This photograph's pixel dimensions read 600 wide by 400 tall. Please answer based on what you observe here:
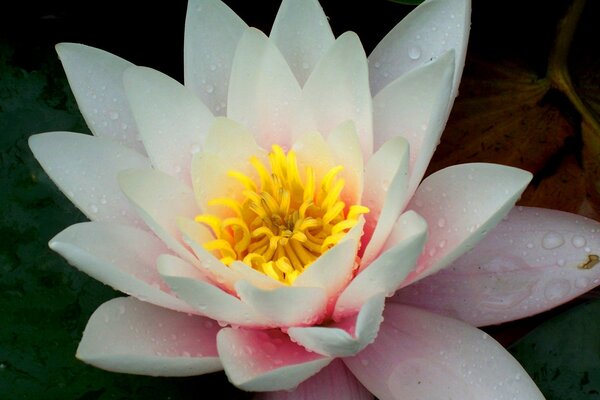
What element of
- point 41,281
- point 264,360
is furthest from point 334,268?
point 41,281

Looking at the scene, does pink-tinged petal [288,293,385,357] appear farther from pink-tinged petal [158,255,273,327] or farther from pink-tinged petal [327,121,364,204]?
pink-tinged petal [327,121,364,204]

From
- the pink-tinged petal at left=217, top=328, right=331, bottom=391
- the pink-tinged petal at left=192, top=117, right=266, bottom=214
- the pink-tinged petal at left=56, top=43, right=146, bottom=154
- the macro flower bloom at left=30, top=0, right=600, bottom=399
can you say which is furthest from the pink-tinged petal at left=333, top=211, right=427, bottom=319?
the pink-tinged petal at left=56, top=43, right=146, bottom=154

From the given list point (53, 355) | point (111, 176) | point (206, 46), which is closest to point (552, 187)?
point (206, 46)

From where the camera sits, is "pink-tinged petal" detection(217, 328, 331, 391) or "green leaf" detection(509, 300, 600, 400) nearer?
"pink-tinged petal" detection(217, 328, 331, 391)

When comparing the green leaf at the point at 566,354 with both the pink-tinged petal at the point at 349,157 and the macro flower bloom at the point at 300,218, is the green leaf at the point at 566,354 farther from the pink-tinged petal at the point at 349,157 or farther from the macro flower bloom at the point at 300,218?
the pink-tinged petal at the point at 349,157

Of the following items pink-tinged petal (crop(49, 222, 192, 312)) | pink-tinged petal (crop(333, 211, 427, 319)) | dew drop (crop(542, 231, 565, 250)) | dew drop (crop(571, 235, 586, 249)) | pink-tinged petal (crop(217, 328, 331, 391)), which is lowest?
pink-tinged petal (crop(217, 328, 331, 391))

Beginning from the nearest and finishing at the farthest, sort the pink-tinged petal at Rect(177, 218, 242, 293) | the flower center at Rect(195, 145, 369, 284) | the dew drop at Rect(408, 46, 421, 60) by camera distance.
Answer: the pink-tinged petal at Rect(177, 218, 242, 293) → the flower center at Rect(195, 145, 369, 284) → the dew drop at Rect(408, 46, 421, 60)

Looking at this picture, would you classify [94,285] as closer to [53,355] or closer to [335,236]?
[53,355]
